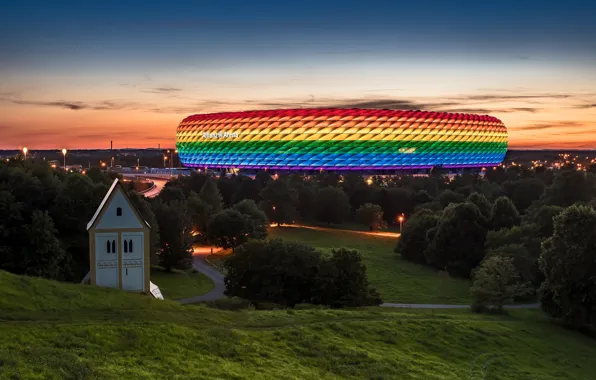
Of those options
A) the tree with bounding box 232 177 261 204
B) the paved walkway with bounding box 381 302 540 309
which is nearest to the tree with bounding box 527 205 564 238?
the paved walkway with bounding box 381 302 540 309

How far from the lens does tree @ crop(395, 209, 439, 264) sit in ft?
265

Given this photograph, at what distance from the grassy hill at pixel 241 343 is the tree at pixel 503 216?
42.5 meters

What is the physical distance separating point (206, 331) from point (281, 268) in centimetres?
1987

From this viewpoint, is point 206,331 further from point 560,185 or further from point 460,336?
point 560,185

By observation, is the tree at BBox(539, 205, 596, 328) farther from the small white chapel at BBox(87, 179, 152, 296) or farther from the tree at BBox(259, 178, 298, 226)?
the tree at BBox(259, 178, 298, 226)

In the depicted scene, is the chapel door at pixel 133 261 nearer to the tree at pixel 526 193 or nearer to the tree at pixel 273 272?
the tree at pixel 273 272

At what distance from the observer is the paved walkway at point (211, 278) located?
50.0m

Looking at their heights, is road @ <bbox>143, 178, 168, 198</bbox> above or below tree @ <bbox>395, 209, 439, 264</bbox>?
above

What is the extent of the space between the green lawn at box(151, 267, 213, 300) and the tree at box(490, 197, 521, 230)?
132ft

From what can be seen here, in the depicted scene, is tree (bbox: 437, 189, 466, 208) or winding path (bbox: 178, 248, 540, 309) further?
tree (bbox: 437, 189, 466, 208)

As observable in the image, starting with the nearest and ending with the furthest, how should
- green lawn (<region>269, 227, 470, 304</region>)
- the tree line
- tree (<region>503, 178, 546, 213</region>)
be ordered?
the tree line, green lawn (<region>269, 227, 470, 304</region>), tree (<region>503, 178, 546, 213</region>)

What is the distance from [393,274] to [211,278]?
71.1 ft

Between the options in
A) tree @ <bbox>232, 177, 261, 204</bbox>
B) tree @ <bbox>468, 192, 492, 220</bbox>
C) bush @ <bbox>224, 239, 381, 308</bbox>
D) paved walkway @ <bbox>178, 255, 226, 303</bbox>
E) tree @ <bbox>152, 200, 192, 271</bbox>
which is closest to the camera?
bush @ <bbox>224, 239, 381, 308</bbox>

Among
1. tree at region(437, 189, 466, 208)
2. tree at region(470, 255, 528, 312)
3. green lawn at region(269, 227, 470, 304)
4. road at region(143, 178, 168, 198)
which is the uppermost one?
road at region(143, 178, 168, 198)
